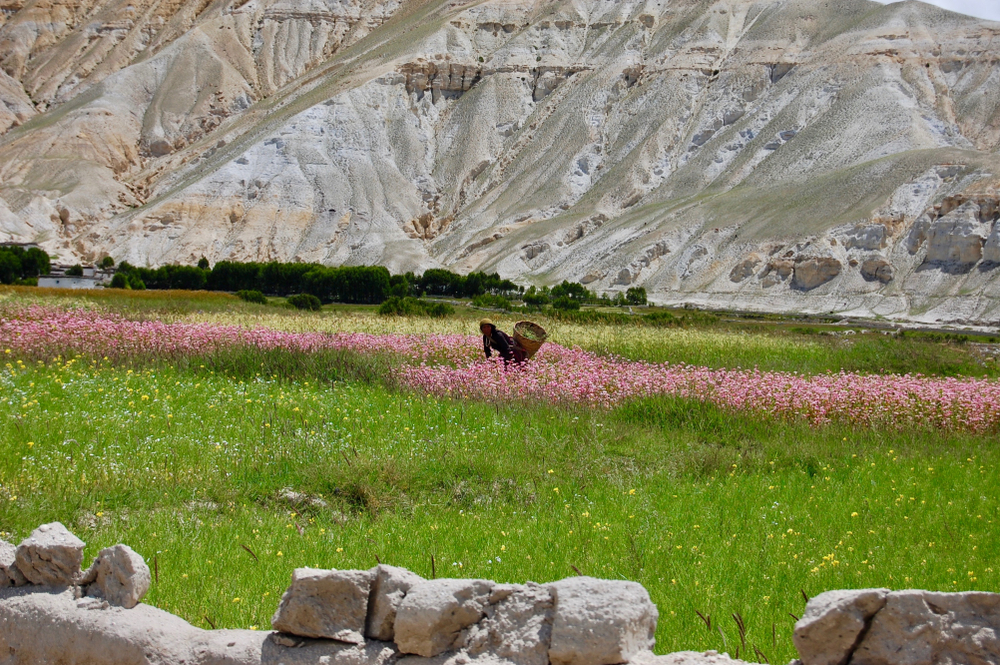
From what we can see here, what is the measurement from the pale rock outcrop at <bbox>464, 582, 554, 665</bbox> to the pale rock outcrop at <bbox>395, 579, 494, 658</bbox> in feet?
0.16

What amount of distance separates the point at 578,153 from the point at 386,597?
→ 10089cm

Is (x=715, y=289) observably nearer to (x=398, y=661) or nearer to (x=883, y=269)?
(x=883, y=269)

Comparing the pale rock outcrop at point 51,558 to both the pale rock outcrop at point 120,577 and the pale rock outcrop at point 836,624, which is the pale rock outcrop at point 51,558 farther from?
the pale rock outcrop at point 836,624

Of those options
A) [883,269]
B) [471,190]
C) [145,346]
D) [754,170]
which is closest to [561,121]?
[471,190]

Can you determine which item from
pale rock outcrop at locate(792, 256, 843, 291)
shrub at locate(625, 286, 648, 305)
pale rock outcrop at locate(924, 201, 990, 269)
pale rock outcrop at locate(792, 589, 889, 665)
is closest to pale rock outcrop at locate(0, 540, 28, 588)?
pale rock outcrop at locate(792, 589, 889, 665)

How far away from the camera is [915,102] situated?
92.7 metres

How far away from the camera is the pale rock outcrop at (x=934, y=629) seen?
358cm

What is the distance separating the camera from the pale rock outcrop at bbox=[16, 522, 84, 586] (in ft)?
15.9

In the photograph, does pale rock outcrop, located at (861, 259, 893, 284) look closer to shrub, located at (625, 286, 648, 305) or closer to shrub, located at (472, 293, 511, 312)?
shrub, located at (625, 286, 648, 305)

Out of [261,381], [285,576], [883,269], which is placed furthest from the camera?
[883,269]

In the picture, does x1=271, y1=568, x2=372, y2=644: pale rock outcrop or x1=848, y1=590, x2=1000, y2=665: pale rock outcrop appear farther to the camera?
x1=271, y1=568, x2=372, y2=644: pale rock outcrop

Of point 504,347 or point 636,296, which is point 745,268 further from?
point 504,347

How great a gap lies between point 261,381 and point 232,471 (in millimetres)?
5385

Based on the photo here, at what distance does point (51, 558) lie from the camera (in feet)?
16.0
